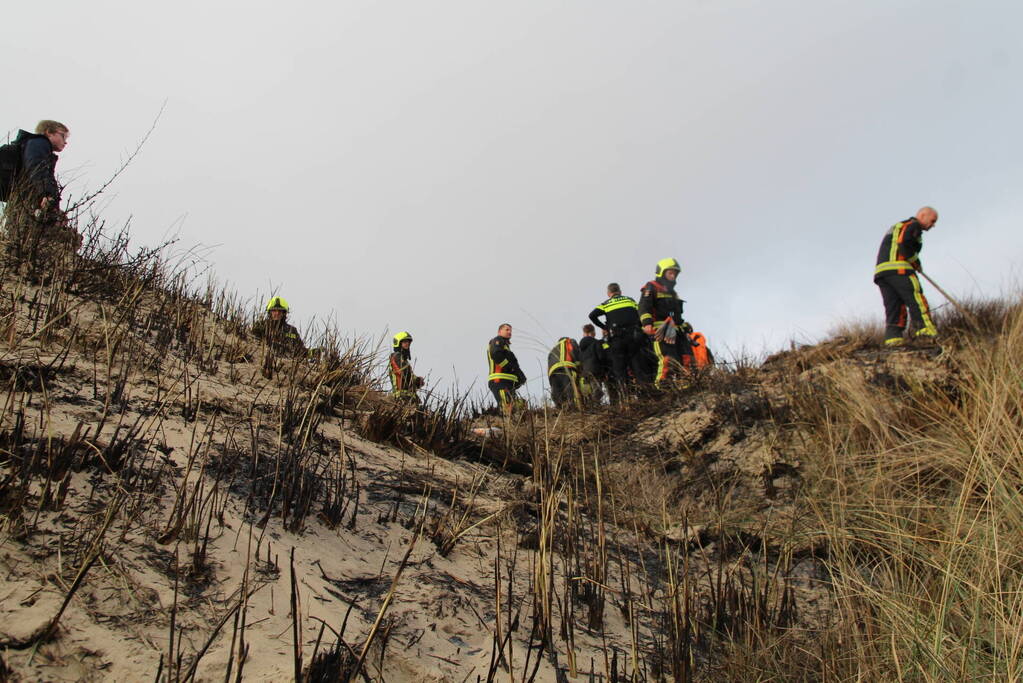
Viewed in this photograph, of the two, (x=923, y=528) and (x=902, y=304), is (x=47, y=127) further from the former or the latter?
(x=902, y=304)

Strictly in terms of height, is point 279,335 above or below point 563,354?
below

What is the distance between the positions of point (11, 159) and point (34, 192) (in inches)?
27.9

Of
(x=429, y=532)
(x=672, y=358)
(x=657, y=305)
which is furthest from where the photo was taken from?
(x=657, y=305)

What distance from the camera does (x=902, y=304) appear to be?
727 cm

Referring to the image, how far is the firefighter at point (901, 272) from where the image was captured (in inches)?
276

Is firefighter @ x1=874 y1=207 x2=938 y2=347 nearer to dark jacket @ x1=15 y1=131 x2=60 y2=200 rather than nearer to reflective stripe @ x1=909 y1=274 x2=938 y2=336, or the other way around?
reflective stripe @ x1=909 y1=274 x2=938 y2=336

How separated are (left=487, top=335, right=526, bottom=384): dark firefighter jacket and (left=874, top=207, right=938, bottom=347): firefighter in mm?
5013

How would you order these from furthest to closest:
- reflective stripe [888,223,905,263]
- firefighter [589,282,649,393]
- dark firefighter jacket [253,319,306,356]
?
firefighter [589,282,649,393], reflective stripe [888,223,905,263], dark firefighter jacket [253,319,306,356]

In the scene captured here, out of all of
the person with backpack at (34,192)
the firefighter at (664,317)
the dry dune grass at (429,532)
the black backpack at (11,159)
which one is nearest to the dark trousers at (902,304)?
the dry dune grass at (429,532)

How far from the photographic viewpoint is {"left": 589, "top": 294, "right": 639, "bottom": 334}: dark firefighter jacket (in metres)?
9.06

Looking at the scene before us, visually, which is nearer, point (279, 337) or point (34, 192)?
point (34, 192)

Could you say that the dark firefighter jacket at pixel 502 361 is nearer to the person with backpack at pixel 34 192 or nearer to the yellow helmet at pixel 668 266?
the yellow helmet at pixel 668 266

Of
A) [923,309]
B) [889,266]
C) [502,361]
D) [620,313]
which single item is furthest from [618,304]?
[923,309]

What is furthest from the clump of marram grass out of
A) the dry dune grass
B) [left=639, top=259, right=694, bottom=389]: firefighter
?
[left=639, top=259, right=694, bottom=389]: firefighter
